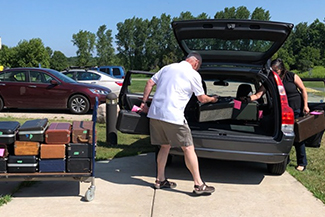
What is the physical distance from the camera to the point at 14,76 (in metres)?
11.4

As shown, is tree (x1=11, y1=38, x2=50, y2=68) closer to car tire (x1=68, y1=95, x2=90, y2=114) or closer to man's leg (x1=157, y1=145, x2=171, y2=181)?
car tire (x1=68, y1=95, x2=90, y2=114)

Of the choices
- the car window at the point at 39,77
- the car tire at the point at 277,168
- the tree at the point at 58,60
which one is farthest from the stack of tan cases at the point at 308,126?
the tree at the point at 58,60

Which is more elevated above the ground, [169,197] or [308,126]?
[308,126]

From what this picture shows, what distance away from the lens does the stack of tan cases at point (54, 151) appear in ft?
13.2

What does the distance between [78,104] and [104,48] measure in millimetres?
69882

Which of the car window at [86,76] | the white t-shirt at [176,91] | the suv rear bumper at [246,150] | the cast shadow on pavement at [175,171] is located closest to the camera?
the white t-shirt at [176,91]

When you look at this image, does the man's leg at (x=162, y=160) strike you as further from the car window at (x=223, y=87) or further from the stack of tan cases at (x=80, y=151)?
the car window at (x=223, y=87)

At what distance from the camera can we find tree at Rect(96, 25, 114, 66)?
78.9 metres

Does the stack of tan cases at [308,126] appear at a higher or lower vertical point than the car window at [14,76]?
lower

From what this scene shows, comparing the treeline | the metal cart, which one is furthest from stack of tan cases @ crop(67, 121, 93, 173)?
the treeline

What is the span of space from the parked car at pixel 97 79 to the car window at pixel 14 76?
11.7 feet

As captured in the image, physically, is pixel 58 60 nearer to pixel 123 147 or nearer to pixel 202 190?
pixel 123 147

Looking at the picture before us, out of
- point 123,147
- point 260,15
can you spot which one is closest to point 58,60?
point 260,15

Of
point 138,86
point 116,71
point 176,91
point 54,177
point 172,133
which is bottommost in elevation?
point 54,177
